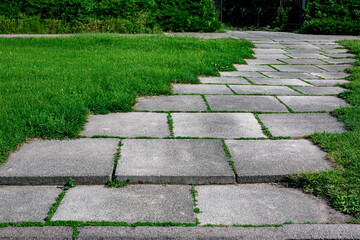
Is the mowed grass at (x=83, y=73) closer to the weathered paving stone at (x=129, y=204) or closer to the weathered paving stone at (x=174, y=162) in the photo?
the weathered paving stone at (x=174, y=162)

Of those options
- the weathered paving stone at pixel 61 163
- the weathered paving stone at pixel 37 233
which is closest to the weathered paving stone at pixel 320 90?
the weathered paving stone at pixel 61 163

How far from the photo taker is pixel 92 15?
11.5m

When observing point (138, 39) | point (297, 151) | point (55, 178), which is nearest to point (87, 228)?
point (55, 178)

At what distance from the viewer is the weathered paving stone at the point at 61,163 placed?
2871mm

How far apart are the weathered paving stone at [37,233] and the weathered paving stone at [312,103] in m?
3.45

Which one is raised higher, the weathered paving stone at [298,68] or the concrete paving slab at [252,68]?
the concrete paving slab at [252,68]

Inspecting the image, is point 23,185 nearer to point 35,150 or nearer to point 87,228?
point 35,150

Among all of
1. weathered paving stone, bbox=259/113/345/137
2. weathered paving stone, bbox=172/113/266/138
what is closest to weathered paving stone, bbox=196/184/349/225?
weathered paving stone, bbox=172/113/266/138

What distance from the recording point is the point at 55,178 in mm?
2861

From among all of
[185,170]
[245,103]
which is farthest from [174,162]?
[245,103]

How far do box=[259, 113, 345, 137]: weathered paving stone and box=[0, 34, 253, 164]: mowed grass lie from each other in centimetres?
175

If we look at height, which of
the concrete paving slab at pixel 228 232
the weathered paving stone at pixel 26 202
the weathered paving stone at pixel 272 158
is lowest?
the concrete paving slab at pixel 228 232

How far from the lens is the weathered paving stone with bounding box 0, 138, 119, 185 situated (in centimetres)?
287

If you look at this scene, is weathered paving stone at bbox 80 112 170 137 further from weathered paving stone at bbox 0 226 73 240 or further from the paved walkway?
weathered paving stone at bbox 0 226 73 240
